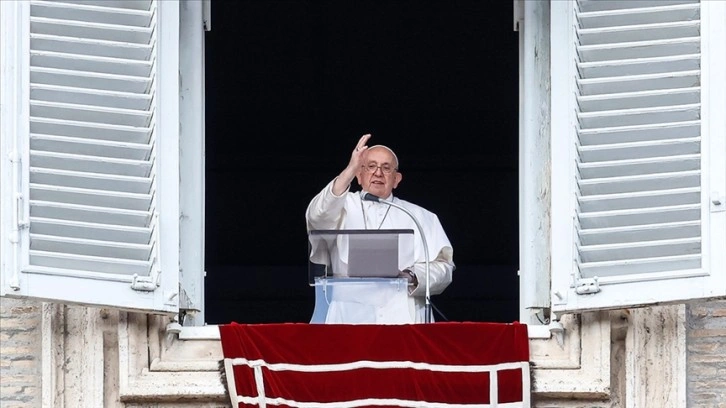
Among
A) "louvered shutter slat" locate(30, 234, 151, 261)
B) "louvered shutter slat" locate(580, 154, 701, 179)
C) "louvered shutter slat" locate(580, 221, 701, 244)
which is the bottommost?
"louvered shutter slat" locate(30, 234, 151, 261)

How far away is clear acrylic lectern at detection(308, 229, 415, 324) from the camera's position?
32.5 feet

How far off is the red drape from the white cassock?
18.6 inches

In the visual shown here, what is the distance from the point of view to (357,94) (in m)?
15.5

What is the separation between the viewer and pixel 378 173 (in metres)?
11.0

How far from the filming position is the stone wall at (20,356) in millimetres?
9664

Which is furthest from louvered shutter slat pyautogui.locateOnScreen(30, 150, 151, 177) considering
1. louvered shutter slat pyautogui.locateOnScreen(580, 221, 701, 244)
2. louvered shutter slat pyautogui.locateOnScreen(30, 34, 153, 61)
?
louvered shutter slat pyautogui.locateOnScreen(580, 221, 701, 244)

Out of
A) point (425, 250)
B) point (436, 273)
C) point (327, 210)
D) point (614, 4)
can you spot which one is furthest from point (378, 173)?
point (614, 4)

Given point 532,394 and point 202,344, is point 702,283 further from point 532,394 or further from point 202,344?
point 202,344

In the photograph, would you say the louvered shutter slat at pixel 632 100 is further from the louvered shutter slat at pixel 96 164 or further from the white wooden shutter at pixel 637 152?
the louvered shutter slat at pixel 96 164

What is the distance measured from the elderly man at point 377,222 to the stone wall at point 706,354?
3.65ft

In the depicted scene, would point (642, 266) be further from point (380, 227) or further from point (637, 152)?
point (380, 227)

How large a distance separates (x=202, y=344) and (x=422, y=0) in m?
5.68

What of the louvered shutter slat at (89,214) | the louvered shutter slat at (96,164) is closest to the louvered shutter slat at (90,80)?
the louvered shutter slat at (96,164)

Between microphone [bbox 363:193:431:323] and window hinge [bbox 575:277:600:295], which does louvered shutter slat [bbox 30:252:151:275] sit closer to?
microphone [bbox 363:193:431:323]
